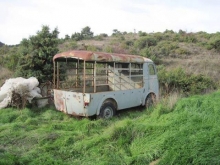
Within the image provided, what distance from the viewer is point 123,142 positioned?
18.2 ft

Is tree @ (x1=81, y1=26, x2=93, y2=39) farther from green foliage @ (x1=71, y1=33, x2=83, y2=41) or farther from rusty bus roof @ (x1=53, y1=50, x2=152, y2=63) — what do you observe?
rusty bus roof @ (x1=53, y1=50, x2=152, y2=63)

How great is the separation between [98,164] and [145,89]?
593 cm

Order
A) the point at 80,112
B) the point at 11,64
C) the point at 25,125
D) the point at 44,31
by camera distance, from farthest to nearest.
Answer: the point at 11,64 < the point at 44,31 < the point at 80,112 < the point at 25,125

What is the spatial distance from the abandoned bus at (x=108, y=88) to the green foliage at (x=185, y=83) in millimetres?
3784

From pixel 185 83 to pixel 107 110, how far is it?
25.1ft

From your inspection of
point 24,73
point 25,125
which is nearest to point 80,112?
point 25,125

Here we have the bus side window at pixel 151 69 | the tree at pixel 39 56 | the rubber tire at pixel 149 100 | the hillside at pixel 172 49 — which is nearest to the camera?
the rubber tire at pixel 149 100

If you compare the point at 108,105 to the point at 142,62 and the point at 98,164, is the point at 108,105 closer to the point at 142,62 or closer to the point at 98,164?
the point at 142,62

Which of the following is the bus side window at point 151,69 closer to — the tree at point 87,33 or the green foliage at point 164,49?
the green foliage at point 164,49

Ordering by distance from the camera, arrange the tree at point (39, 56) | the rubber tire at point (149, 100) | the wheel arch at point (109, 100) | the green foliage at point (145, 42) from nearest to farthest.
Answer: the wheel arch at point (109, 100) < the rubber tire at point (149, 100) < the tree at point (39, 56) < the green foliage at point (145, 42)

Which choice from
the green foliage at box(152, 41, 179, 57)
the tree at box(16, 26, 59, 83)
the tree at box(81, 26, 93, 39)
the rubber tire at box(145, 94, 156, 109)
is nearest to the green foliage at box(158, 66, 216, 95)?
the rubber tire at box(145, 94, 156, 109)

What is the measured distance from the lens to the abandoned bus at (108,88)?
781cm

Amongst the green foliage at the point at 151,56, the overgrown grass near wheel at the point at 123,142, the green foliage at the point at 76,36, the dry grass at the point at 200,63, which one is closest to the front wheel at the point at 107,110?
the overgrown grass near wheel at the point at 123,142

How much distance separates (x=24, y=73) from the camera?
1213 centimetres
